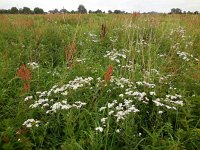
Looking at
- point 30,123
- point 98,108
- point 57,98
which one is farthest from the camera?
point 57,98

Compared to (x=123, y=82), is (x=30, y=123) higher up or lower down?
lower down

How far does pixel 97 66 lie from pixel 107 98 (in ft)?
3.85

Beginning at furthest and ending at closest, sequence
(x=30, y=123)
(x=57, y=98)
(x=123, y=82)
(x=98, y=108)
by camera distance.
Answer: (x=57, y=98)
(x=123, y=82)
(x=98, y=108)
(x=30, y=123)

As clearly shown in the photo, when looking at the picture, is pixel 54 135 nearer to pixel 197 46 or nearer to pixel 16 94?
pixel 16 94

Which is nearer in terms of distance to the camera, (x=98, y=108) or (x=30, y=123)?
(x=30, y=123)

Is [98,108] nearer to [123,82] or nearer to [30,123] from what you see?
[123,82]

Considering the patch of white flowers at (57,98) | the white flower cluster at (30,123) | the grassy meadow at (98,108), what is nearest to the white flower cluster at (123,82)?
the grassy meadow at (98,108)

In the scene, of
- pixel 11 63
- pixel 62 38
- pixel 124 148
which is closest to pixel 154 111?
pixel 124 148

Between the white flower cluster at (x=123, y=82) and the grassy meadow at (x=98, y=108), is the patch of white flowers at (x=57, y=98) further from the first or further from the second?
the white flower cluster at (x=123, y=82)

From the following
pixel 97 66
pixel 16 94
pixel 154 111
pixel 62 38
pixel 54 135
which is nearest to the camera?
pixel 54 135

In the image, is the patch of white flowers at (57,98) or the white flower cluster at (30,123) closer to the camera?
the white flower cluster at (30,123)

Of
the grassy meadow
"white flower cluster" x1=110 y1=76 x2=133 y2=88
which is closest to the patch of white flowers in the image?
the grassy meadow

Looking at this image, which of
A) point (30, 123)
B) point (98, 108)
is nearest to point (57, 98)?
point (98, 108)

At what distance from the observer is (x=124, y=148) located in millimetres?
2887
